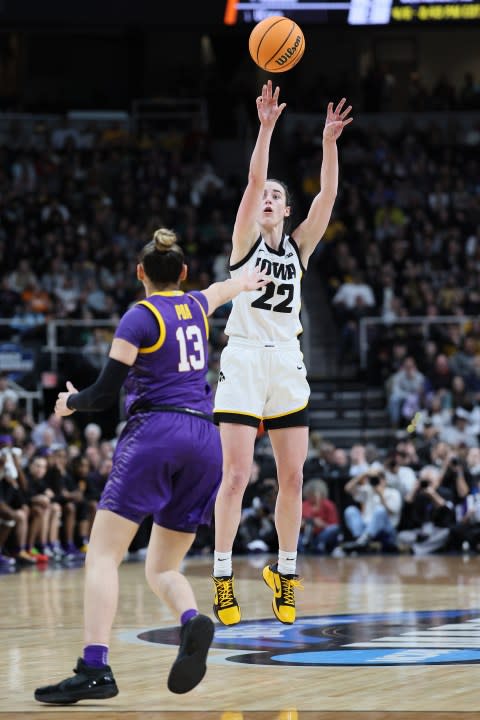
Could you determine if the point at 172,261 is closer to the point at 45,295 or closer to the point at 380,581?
the point at 380,581

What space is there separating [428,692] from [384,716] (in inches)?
25.5

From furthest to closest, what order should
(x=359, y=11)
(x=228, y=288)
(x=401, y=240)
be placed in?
1. (x=401, y=240)
2. (x=359, y=11)
3. (x=228, y=288)

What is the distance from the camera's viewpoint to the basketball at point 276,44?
8062mm

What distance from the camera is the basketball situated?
26.5 ft

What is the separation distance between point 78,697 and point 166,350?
5.04 feet

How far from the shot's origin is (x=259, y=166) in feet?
23.6

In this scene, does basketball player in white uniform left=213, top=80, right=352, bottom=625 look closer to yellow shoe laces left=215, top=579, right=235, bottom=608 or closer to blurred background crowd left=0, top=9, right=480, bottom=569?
yellow shoe laces left=215, top=579, right=235, bottom=608

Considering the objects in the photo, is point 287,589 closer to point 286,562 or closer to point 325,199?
point 286,562

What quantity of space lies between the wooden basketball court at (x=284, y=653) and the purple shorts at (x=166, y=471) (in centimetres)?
85

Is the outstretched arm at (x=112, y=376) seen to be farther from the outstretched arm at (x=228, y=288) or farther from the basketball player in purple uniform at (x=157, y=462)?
the outstretched arm at (x=228, y=288)

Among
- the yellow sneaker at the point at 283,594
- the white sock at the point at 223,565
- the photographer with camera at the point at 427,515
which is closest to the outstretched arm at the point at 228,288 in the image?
the white sock at the point at 223,565

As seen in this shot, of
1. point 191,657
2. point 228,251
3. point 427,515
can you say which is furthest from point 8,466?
point 191,657

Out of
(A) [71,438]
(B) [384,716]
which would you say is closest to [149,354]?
(B) [384,716]

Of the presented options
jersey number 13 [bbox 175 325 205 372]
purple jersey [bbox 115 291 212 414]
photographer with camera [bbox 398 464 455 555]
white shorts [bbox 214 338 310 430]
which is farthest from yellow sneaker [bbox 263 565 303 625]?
photographer with camera [bbox 398 464 455 555]
